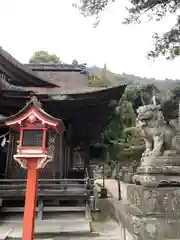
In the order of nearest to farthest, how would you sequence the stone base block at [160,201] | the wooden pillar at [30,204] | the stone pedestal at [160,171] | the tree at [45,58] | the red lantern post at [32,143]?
the wooden pillar at [30,204] → the red lantern post at [32,143] → the stone base block at [160,201] → the stone pedestal at [160,171] → the tree at [45,58]

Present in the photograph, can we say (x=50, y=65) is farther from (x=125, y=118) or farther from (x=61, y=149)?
(x=125, y=118)

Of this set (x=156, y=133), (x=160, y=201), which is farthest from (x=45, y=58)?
(x=160, y=201)

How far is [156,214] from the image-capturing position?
14.0 feet

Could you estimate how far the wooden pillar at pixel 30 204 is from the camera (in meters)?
3.38

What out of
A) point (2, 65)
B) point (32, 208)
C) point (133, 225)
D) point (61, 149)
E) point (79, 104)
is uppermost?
point (2, 65)

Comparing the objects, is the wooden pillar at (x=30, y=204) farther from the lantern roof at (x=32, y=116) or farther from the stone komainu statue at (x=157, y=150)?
the stone komainu statue at (x=157, y=150)

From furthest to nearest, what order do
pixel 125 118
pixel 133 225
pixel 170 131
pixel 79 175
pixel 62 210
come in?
pixel 125 118
pixel 79 175
pixel 62 210
pixel 170 131
pixel 133 225

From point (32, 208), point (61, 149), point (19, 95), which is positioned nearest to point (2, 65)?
point (19, 95)

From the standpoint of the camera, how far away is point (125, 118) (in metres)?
23.4

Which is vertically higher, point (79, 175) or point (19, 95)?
point (19, 95)

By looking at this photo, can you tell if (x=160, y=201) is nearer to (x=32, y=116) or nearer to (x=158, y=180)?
(x=158, y=180)

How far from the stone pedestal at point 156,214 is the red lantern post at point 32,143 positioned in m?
1.88

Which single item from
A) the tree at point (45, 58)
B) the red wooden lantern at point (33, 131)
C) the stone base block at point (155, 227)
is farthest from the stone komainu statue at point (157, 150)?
the tree at point (45, 58)

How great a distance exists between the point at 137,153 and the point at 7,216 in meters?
12.2
